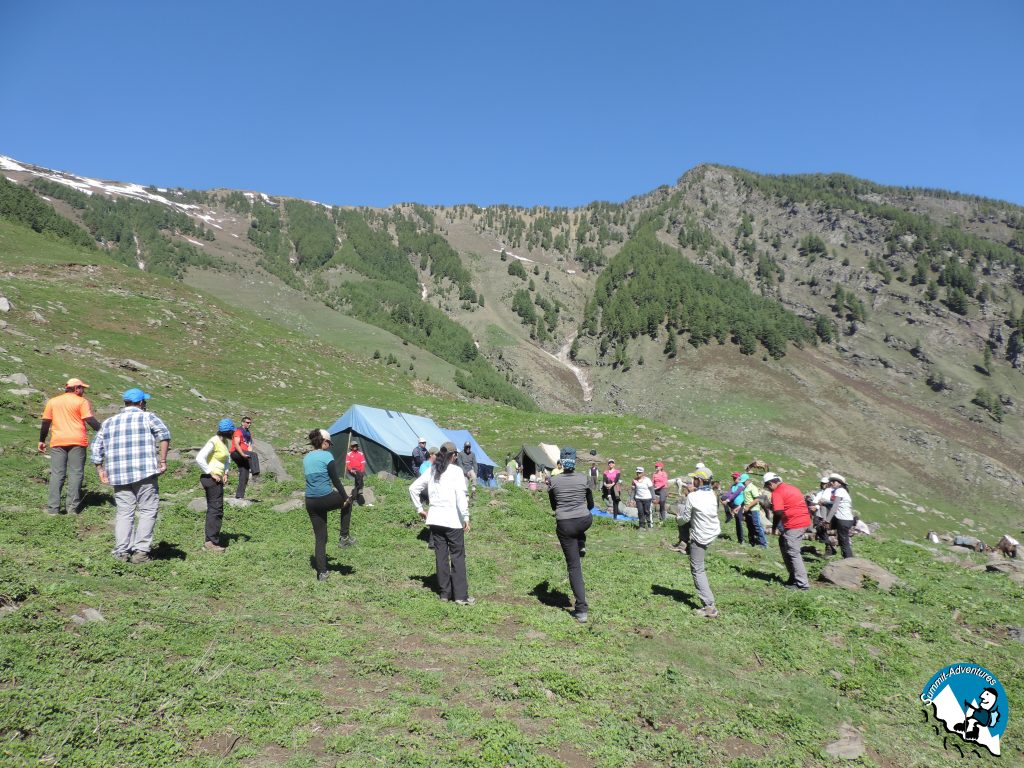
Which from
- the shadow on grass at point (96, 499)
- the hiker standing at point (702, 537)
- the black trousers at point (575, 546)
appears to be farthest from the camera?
the shadow on grass at point (96, 499)

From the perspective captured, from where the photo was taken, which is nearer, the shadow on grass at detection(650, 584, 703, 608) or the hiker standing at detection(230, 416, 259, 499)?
the shadow on grass at detection(650, 584, 703, 608)

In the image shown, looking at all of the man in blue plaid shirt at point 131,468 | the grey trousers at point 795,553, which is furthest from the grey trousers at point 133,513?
the grey trousers at point 795,553

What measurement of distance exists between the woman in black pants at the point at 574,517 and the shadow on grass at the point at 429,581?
2708 mm

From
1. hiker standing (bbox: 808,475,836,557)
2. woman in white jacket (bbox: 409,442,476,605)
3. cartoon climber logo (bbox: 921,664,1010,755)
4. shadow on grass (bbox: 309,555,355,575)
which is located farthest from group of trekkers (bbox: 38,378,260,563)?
hiker standing (bbox: 808,475,836,557)

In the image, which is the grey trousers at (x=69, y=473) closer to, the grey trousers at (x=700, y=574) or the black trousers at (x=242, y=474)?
the black trousers at (x=242, y=474)

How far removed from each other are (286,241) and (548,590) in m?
191

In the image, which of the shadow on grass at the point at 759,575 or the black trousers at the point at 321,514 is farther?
the shadow on grass at the point at 759,575

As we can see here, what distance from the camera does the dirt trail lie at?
114 m

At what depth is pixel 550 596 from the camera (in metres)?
10.6

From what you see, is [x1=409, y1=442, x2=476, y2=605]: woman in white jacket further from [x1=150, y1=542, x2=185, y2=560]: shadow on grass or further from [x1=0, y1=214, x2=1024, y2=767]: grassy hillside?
[x1=150, y1=542, x2=185, y2=560]: shadow on grass

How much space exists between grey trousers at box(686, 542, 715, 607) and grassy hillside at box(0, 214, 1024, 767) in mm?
490

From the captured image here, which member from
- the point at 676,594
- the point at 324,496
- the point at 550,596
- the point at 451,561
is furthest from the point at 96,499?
the point at 676,594

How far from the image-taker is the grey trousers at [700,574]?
10.0 meters

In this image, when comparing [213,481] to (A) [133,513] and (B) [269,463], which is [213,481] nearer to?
(A) [133,513]
